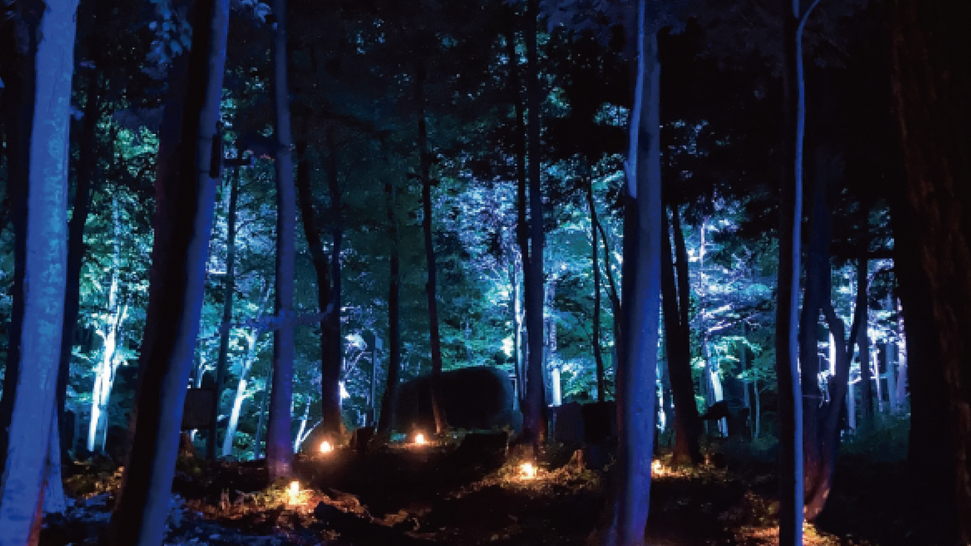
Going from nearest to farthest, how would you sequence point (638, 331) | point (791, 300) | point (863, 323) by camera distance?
point (791, 300) < point (638, 331) < point (863, 323)

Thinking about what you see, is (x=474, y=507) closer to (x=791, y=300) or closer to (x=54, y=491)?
(x=54, y=491)

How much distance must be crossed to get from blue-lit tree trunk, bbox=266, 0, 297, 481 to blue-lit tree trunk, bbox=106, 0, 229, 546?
6.70 m

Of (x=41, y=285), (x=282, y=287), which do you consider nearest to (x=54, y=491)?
(x=41, y=285)

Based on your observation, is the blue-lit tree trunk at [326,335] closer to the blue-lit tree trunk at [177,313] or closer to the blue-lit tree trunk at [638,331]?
the blue-lit tree trunk at [638,331]

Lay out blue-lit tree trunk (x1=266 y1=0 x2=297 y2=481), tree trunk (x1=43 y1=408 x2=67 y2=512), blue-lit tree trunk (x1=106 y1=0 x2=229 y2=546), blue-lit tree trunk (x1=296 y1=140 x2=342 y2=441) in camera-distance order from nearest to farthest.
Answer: blue-lit tree trunk (x1=106 y1=0 x2=229 y2=546)
tree trunk (x1=43 y1=408 x2=67 y2=512)
blue-lit tree trunk (x1=266 y1=0 x2=297 y2=481)
blue-lit tree trunk (x1=296 y1=140 x2=342 y2=441)

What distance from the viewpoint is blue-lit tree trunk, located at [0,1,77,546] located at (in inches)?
189

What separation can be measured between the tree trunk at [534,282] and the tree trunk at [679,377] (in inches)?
108

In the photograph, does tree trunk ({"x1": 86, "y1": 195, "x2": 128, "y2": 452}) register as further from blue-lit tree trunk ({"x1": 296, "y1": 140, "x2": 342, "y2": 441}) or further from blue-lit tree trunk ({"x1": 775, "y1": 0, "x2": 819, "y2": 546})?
blue-lit tree trunk ({"x1": 775, "y1": 0, "x2": 819, "y2": 546})

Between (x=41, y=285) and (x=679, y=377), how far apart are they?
1147cm

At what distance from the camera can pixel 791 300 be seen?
6.29 metres

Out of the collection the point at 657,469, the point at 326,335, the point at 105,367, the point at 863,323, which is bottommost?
the point at 657,469

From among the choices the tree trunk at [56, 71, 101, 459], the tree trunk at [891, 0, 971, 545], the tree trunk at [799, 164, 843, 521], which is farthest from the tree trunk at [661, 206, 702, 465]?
the tree trunk at [891, 0, 971, 545]

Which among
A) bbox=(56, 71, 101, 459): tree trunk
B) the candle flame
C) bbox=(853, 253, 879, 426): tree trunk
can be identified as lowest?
the candle flame

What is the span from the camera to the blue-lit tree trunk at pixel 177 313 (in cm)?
475
